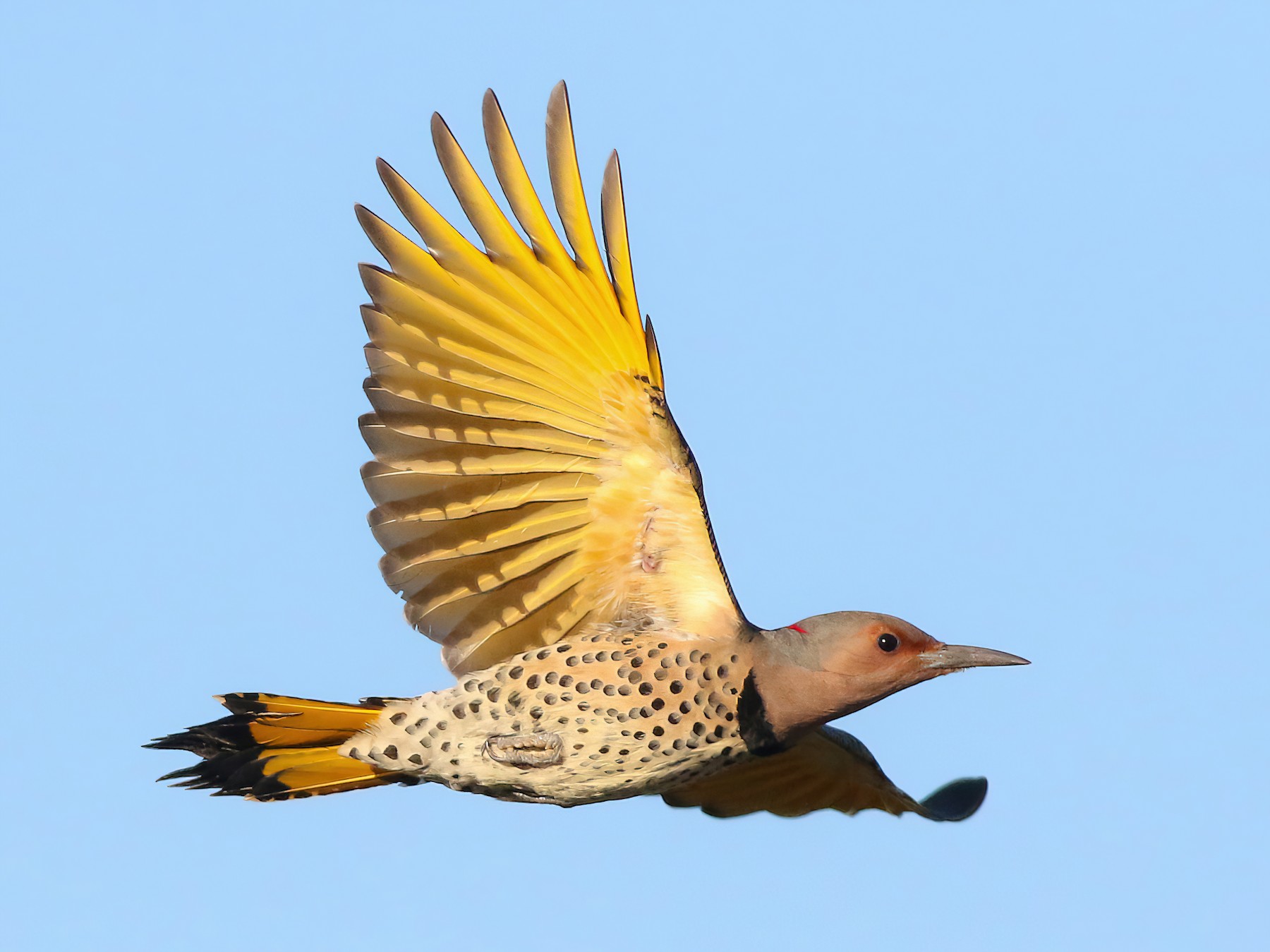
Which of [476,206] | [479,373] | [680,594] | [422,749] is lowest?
[422,749]

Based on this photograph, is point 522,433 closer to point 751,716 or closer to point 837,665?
point 751,716

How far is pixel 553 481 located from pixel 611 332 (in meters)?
0.64

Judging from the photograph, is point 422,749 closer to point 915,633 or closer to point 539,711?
point 539,711

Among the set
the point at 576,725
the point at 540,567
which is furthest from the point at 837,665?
the point at 540,567

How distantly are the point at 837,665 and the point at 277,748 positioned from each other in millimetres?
2241

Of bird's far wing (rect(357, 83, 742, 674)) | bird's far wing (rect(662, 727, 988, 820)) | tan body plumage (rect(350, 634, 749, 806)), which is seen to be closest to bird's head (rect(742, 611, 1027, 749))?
tan body plumage (rect(350, 634, 749, 806))

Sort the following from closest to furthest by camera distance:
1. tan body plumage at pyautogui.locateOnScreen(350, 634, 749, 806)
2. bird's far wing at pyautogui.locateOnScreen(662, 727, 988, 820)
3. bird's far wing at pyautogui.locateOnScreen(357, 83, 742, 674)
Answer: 1. bird's far wing at pyautogui.locateOnScreen(357, 83, 742, 674)
2. tan body plumage at pyautogui.locateOnScreen(350, 634, 749, 806)
3. bird's far wing at pyautogui.locateOnScreen(662, 727, 988, 820)

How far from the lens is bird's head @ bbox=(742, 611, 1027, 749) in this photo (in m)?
7.18

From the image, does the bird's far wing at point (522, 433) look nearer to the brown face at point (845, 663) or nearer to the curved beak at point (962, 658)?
the brown face at point (845, 663)

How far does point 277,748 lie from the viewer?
738 centimetres

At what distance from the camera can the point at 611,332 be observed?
6.89 meters

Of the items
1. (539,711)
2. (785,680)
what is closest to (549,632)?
(539,711)

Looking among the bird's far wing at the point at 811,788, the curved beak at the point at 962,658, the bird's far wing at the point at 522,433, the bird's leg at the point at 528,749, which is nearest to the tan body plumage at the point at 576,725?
the bird's leg at the point at 528,749

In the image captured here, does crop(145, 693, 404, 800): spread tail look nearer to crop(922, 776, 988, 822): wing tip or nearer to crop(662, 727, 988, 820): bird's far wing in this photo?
crop(662, 727, 988, 820): bird's far wing
